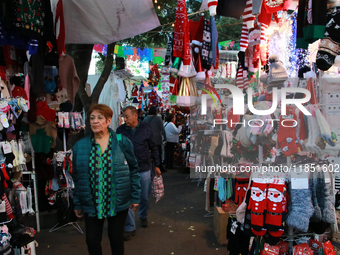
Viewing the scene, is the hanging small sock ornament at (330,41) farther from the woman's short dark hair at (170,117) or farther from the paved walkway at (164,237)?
the woman's short dark hair at (170,117)

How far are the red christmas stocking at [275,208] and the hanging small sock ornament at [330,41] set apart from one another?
49.1 inches

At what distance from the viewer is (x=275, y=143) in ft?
10.4

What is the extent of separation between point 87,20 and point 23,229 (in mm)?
2727

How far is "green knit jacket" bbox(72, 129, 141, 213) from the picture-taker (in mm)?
2598

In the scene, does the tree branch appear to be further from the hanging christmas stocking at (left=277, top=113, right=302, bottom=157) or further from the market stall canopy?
the hanging christmas stocking at (left=277, top=113, right=302, bottom=157)

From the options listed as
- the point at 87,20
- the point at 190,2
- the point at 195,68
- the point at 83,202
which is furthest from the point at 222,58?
the point at 83,202

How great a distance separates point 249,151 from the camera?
11.7 ft

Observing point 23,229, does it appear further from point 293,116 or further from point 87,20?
point 293,116

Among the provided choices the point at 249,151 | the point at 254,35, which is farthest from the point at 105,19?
the point at 249,151

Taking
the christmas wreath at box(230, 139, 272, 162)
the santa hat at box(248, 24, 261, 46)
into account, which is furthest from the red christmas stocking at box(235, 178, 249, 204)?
the santa hat at box(248, 24, 261, 46)

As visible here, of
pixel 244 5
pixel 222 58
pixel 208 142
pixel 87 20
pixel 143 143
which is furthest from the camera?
pixel 222 58

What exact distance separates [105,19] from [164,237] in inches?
129

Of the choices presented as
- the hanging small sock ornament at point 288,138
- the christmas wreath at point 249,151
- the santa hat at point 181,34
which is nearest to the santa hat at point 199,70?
the santa hat at point 181,34

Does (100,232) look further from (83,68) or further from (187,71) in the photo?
(83,68)
